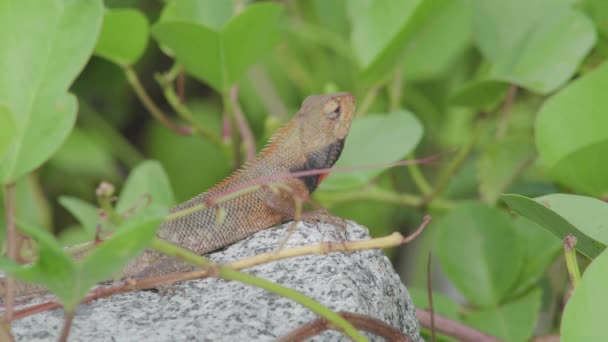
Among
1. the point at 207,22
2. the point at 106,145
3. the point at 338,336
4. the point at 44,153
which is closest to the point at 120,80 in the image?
the point at 106,145

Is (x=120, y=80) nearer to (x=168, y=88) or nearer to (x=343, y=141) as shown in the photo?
(x=168, y=88)

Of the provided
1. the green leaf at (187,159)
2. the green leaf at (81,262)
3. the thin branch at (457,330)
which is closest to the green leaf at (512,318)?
the thin branch at (457,330)

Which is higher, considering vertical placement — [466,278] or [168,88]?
A: [168,88]

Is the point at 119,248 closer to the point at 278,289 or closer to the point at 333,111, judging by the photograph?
the point at 278,289

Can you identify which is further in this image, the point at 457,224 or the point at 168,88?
the point at 168,88

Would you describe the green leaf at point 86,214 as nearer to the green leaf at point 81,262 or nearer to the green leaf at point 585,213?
the green leaf at point 81,262

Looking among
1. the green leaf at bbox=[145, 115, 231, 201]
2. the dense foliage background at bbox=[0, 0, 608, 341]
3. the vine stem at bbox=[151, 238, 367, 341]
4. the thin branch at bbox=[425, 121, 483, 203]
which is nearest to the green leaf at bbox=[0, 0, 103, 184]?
the dense foliage background at bbox=[0, 0, 608, 341]

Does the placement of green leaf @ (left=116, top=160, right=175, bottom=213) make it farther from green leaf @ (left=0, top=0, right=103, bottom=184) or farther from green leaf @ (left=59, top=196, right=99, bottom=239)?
green leaf @ (left=0, top=0, right=103, bottom=184)

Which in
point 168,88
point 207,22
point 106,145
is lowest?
point 106,145
